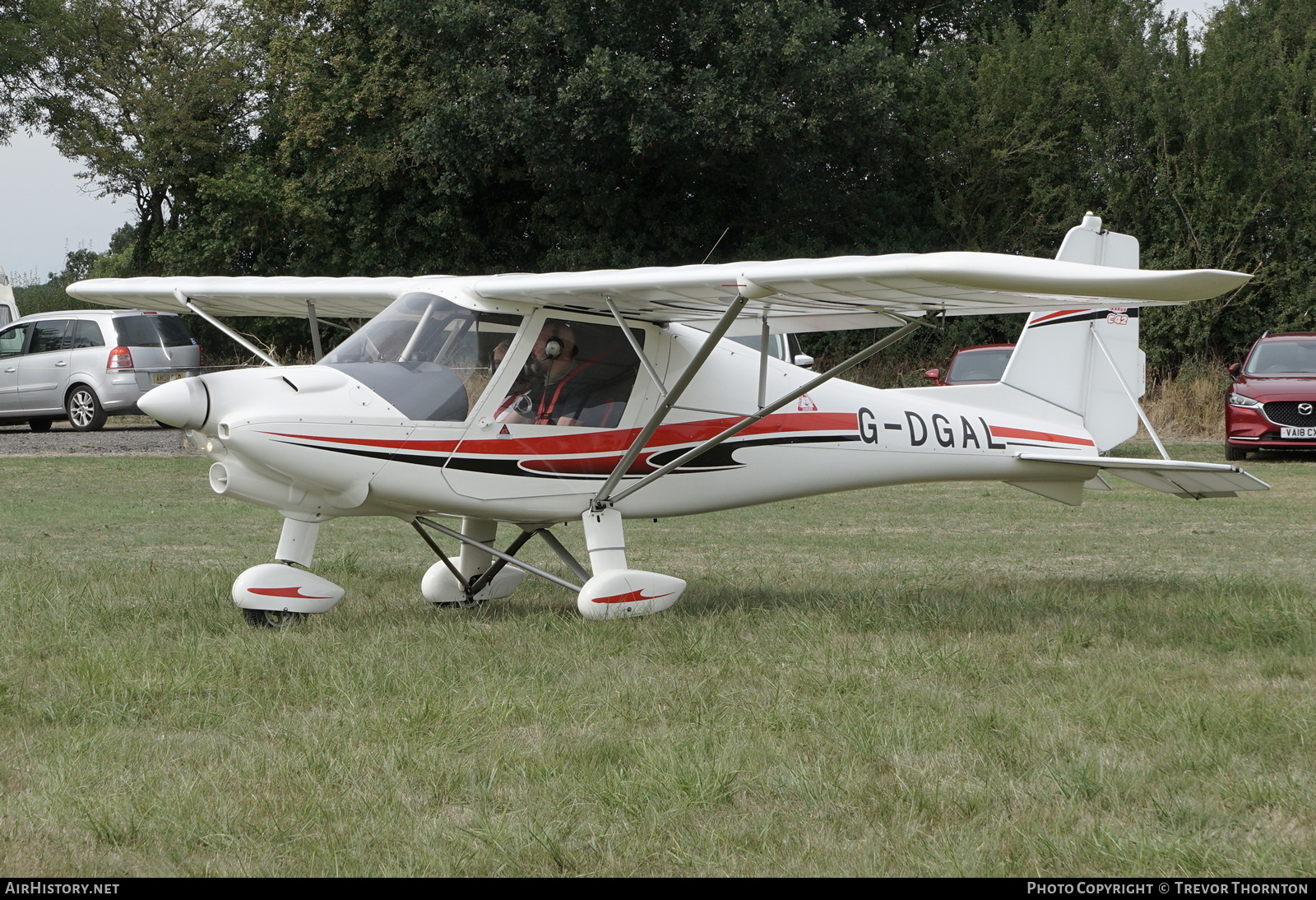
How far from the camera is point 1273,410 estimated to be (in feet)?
64.1

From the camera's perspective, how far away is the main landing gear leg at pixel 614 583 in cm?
719

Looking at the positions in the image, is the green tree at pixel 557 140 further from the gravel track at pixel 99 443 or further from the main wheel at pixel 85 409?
the main wheel at pixel 85 409

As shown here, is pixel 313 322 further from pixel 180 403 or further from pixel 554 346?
pixel 180 403

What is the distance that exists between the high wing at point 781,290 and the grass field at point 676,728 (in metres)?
1.80

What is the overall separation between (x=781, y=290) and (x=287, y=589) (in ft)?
10.3

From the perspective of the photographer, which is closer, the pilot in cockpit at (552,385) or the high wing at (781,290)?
the high wing at (781,290)

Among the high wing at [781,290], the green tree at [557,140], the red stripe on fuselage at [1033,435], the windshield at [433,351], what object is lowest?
the red stripe on fuselage at [1033,435]

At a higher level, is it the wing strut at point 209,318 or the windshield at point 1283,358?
the wing strut at point 209,318

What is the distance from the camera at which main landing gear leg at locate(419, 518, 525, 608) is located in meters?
8.18

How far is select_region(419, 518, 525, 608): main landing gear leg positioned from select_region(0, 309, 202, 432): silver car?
14.6 m

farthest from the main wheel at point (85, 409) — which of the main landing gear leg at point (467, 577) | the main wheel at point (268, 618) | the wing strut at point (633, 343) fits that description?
the wing strut at point (633, 343)

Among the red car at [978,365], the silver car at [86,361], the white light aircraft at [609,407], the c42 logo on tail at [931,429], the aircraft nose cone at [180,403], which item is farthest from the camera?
the silver car at [86,361]
